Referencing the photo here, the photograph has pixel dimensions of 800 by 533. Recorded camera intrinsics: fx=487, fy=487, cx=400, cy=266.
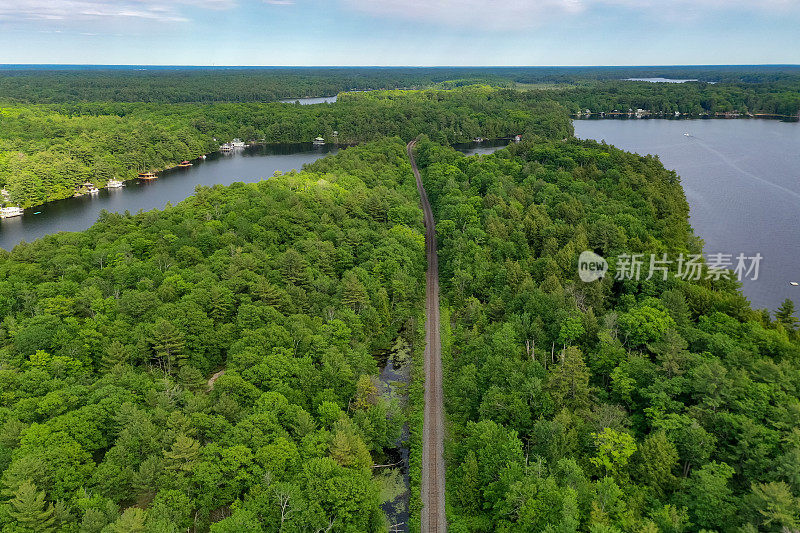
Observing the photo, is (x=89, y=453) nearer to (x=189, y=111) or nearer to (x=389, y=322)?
(x=389, y=322)

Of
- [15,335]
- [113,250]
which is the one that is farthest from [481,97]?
[15,335]

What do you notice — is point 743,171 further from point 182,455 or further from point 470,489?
point 182,455

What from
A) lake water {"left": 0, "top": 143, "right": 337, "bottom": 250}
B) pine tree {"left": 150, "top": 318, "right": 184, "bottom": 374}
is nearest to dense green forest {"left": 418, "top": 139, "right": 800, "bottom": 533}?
pine tree {"left": 150, "top": 318, "right": 184, "bottom": 374}

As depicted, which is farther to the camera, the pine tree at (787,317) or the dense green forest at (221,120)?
the dense green forest at (221,120)

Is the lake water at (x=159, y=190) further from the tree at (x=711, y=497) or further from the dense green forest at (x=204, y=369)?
the tree at (x=711, y=497)

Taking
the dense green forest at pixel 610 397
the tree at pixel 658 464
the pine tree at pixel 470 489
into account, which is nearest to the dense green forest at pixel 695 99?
the dense green forest at pixel 610 397

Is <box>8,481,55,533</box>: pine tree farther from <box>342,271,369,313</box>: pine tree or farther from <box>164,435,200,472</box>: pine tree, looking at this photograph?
<box>342,271,369,313</box>: pine tree
